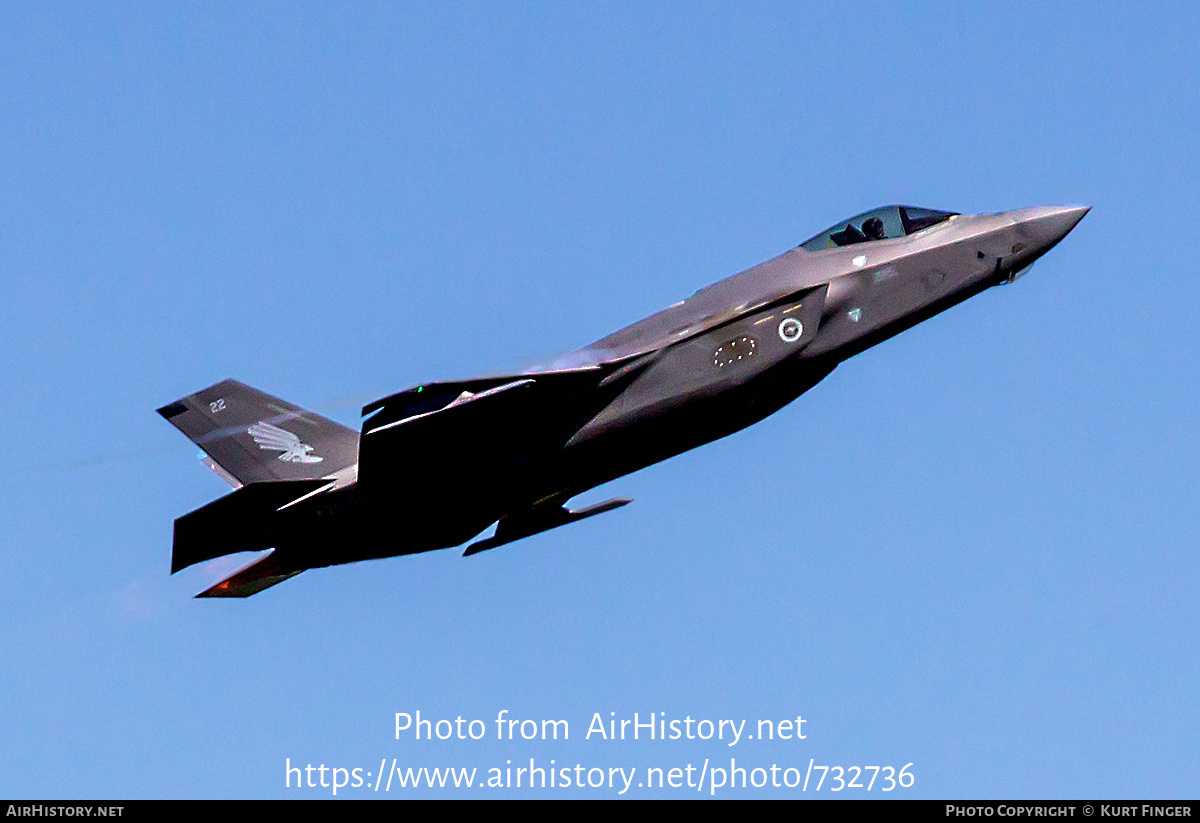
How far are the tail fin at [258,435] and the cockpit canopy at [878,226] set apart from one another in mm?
7289

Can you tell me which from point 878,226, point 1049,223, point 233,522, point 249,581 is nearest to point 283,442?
point 233,522

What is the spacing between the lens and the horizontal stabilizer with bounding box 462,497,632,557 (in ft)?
93.1

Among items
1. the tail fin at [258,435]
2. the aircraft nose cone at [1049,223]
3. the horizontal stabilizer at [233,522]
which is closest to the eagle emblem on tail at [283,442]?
the tail fin at [258,435]

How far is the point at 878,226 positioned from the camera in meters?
27.1

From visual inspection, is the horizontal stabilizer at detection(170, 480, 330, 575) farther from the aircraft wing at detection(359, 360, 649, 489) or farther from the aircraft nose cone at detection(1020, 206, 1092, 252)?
the aircraft nose cone at detection(1020, 206, 1092, 252)

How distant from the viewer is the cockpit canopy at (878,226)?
27.0m

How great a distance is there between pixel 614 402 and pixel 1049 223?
252 inches

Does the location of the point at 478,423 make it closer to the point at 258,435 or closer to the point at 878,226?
the point at 258,435

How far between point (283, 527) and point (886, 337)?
8627 millimetres

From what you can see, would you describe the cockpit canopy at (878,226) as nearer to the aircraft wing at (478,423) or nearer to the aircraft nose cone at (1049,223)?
the aircraft nose cone at (1049,223)

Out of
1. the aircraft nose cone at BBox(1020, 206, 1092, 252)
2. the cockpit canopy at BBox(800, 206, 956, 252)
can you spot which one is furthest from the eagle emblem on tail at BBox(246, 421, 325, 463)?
the aircraft nose cone at BBox(1020, 206, 1092, 252)

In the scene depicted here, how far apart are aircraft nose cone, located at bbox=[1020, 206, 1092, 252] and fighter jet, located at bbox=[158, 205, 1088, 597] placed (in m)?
0.03

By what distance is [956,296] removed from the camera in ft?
88.0
